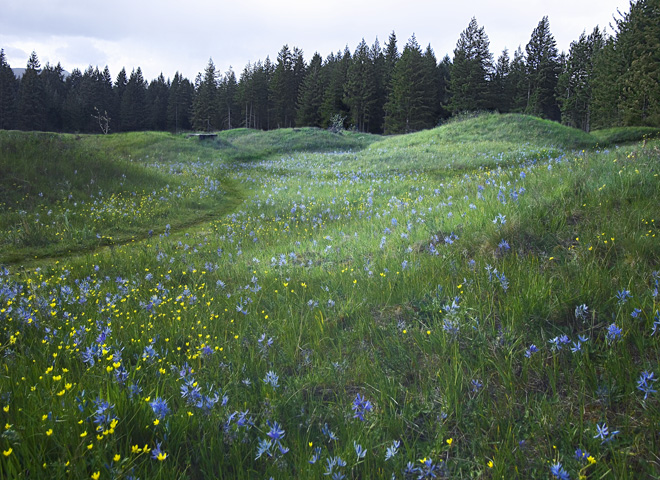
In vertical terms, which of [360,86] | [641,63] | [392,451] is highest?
[360,86]

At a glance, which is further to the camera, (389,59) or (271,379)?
(389,59)

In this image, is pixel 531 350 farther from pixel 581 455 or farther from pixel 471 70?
pixel 471 70

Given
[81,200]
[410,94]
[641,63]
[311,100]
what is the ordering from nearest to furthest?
[81,200] < [641,63] < [410,94] < [311,100]

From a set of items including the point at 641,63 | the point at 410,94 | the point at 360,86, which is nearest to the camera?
the point at 641,63

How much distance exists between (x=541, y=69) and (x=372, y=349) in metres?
74.5

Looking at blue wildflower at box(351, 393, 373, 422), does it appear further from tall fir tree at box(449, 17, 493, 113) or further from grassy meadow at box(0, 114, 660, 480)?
tall fir tree at box(449, 17, 493, 113)

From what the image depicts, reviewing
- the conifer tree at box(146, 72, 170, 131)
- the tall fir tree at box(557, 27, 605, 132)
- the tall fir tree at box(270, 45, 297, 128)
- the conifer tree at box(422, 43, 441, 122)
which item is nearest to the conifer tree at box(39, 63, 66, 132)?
the conifer tree at box(146, 72, 170, 131)

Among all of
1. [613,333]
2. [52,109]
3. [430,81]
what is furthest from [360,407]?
[52,109]

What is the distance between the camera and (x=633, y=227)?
405 cm

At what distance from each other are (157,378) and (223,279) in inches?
101

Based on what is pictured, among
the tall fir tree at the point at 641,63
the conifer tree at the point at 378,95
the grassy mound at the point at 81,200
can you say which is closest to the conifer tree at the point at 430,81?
the conifer tree at the point at 378,95

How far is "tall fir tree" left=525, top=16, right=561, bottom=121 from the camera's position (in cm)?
6222

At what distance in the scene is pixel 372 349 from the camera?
3115 mm

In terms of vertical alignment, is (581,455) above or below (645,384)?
below
